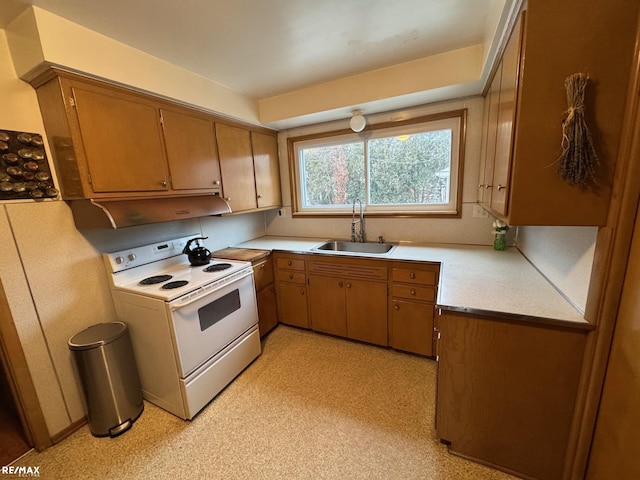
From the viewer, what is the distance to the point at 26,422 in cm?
159

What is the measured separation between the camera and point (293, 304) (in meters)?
2.77

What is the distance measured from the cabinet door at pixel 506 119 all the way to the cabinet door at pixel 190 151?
2.15m

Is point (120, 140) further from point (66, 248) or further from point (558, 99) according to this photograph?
point (558, 99)

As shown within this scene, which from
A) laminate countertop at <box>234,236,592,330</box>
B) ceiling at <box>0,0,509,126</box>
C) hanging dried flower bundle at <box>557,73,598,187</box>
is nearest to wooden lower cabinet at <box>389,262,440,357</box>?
laminate countertop at <box>234,236,592,330</box>

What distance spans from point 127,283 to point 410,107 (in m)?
2.84

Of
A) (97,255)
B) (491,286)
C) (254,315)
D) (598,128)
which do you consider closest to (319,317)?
(254,315)

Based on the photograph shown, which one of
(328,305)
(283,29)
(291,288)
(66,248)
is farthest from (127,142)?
(328,305)

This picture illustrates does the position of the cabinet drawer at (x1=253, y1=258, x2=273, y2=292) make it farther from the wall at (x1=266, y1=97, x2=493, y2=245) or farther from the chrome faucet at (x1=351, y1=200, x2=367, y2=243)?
the chrome faucet at (x1=351, y1=200, x2=367, y2=243)

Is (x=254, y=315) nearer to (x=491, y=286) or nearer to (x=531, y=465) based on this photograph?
(x=491, y=286)

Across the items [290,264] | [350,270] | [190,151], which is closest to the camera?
[190,151]

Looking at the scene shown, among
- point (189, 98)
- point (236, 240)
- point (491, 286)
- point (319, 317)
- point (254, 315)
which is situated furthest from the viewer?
point (236, 240)

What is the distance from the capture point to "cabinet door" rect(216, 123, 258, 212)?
2.44m

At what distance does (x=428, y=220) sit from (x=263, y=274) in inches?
69.3

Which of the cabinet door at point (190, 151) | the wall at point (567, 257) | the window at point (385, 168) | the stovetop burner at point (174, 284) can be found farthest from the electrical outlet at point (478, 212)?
the stovetop burner at point (174, 284)
